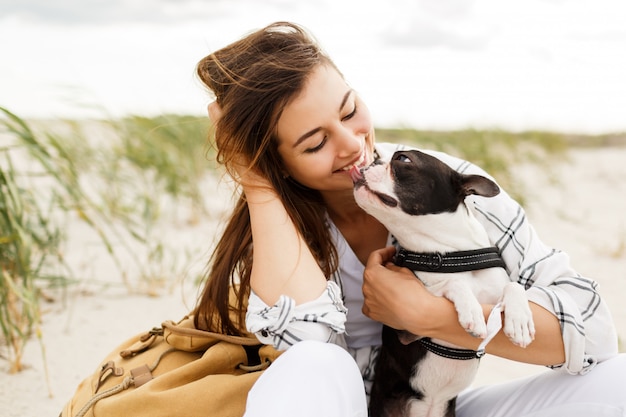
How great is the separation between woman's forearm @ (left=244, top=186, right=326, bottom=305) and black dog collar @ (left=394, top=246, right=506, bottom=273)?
307mm

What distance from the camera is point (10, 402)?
2.65 metres

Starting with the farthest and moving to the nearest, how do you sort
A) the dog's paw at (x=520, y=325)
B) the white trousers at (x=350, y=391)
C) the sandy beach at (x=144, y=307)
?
the sandy beach at (x=144, y=307) < the dog's paw at (x=520, y=325) < the white trousers at (x=350, y=391)

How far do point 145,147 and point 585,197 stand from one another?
493cm

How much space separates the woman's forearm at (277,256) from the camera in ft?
6.57

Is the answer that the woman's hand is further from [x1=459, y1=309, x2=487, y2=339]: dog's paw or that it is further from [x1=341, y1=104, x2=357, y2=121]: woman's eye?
[x1=341, y1=104, x2=357, y2=121]: woman's eye

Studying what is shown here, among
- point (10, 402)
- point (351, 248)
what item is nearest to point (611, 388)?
point (351, 248)

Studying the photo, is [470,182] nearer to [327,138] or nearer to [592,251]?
[327,138]

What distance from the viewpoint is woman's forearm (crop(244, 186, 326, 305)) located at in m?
2.00

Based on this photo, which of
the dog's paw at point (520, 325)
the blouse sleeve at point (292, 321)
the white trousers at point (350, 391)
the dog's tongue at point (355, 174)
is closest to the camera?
the white trousers at point (350, 391)

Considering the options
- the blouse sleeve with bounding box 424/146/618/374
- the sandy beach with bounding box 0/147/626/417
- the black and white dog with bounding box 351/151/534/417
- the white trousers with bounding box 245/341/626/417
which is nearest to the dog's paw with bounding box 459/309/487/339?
the black and white dog with bounding box 351/151/534/417

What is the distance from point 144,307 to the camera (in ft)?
12.3

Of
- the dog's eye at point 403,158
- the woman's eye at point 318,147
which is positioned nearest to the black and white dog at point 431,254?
the dog's eye at point 403,158

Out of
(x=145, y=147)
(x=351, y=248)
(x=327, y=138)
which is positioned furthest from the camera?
(x=145, y=147)

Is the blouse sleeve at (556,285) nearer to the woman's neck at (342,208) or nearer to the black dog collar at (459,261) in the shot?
the black dog collar at (459,261)
